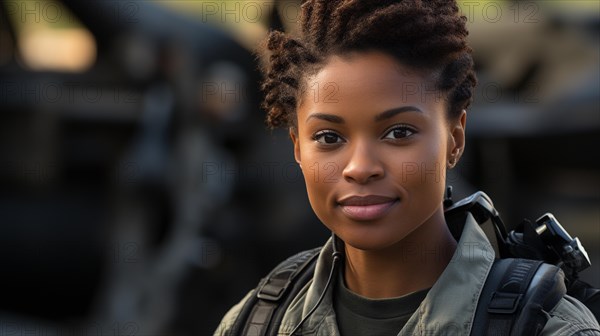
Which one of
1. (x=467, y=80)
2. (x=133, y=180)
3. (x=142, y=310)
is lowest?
(x=142, y=310)

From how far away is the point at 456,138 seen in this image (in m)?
2.34

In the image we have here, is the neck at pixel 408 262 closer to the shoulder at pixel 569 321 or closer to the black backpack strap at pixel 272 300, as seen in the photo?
the black backpack strap at pixel 272 300

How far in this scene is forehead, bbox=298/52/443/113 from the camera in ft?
7.09

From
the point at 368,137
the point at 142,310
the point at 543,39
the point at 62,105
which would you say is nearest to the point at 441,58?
the point at 368,137

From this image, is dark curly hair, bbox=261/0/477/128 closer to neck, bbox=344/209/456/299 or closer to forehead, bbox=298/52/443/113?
forehead, bbox=298/52/443/113

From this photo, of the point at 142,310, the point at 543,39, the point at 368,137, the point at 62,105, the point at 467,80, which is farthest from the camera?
the point at 543,39

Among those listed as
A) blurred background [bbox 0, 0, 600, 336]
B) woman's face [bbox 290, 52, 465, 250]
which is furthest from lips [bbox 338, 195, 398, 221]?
blurred background [bbox 0, 0, 600, 336]

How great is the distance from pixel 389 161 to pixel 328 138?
0.47 ft

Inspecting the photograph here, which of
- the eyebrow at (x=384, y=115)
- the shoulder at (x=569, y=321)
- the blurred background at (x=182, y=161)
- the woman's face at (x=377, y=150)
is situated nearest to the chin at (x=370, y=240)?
the woman's face at (x=377, y=150)

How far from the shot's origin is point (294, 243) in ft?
22.7

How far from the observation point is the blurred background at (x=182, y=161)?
6.58m

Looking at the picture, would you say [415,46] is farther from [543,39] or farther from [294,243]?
[543,39]

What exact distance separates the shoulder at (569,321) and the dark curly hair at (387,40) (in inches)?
18.1

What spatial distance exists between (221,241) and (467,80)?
14.5 ft
